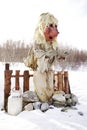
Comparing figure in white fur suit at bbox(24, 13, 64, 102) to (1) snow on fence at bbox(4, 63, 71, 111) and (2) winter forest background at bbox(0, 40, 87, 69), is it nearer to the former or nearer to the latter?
(1) snow on fence at bbox(4, 63, 71, 111)

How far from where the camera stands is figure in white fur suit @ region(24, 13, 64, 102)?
187 inches

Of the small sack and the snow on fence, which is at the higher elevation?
the small sack

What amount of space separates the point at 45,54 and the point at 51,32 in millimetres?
481

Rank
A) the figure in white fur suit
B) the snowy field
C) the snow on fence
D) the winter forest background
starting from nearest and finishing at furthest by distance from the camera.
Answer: the snowy field
the figure in white fur suit
the snow on fence
the winter forest background

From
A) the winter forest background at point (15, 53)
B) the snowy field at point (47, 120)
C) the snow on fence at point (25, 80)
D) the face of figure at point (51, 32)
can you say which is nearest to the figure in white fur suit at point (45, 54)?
the face of figure at point (51, 32)

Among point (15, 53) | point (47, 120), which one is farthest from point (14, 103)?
point (15, 53)

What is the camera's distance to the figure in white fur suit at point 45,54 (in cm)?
475

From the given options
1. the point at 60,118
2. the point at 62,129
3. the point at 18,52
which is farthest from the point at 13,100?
the point at 18,52

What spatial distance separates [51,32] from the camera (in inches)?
189

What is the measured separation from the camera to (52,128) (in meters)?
3.63

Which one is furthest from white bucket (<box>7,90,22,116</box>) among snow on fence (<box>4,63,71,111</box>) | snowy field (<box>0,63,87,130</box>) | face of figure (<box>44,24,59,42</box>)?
face of figure (<box>44,24,59,42</box>)

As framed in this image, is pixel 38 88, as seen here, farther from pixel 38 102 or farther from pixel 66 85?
pixel 66 85

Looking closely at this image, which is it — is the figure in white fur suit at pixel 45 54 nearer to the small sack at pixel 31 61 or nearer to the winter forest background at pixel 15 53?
the small sack at pixel 31 61

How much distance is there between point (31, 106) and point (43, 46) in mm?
1299
